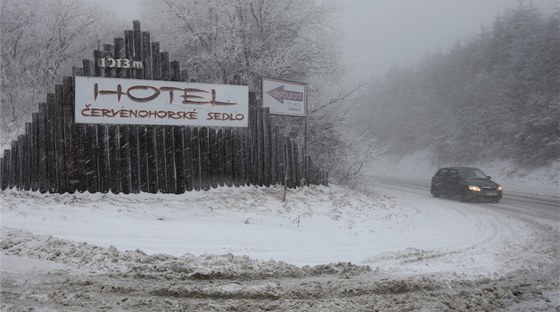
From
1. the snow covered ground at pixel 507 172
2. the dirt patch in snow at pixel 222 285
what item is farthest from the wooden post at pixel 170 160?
the snow covered ground at pixel 507 172

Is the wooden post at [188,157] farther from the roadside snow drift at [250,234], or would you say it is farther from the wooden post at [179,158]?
the roadside snow drift at [250,234]

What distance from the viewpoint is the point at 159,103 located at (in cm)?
987

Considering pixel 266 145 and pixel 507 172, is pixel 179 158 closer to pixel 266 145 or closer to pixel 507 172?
pixel 266 145

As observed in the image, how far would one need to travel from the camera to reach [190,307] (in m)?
4.24

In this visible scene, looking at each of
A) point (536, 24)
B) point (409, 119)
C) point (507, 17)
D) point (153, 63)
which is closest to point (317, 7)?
point (153, 63)

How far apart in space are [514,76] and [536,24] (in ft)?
21.9

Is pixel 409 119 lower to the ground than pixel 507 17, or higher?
lower

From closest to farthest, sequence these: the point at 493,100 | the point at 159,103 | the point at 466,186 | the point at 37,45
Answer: the point at 159,103 → the point at 466,186 → the point at 37,45 → the point at 493,100

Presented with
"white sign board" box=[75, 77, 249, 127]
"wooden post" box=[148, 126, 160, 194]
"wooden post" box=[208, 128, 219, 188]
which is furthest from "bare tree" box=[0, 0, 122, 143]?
"wooden post" box=[208, 128, 219, 188]

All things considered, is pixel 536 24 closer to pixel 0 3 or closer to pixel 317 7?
pixel 317 7

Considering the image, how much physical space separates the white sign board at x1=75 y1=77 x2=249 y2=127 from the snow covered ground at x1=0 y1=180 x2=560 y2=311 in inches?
67.6

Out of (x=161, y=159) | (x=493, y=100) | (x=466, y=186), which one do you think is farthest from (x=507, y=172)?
(x=161, y=159)

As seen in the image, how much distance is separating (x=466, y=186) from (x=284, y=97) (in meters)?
11.1

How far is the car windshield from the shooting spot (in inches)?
770
